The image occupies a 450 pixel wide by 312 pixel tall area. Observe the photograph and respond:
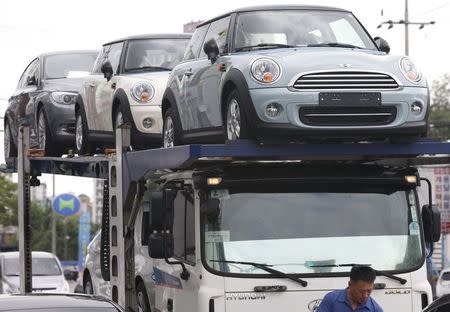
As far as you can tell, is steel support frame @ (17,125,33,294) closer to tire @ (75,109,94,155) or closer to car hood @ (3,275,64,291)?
tire @ (75,109,94,155)

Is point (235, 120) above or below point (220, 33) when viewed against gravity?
below

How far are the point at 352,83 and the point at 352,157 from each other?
0.60 meters

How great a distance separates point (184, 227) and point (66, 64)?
726 cm

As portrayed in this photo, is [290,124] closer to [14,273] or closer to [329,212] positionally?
[329,212]

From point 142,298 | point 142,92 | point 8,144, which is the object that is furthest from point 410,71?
point 8,144

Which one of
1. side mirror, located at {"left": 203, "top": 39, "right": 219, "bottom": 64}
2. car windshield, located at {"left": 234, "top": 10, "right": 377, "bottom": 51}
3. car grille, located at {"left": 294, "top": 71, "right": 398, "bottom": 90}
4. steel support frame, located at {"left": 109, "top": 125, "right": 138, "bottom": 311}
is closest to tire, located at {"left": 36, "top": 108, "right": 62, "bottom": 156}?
steel support frame, located at {"left": 109, "top": 125, "right": 138, "bottom": 311}

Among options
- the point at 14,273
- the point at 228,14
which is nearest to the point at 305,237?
the point at 228,14

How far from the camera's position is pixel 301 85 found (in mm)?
9820

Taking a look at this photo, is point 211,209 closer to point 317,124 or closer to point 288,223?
point 288,223

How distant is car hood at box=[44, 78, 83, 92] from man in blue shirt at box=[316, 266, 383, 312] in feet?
27.5

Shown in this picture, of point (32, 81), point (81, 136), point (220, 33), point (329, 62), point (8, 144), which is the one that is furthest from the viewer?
point (8, 144)

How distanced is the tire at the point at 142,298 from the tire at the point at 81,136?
10.7 feet

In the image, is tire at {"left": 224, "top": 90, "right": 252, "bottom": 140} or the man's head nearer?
the man's head

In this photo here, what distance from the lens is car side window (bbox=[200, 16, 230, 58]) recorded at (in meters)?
11.1
